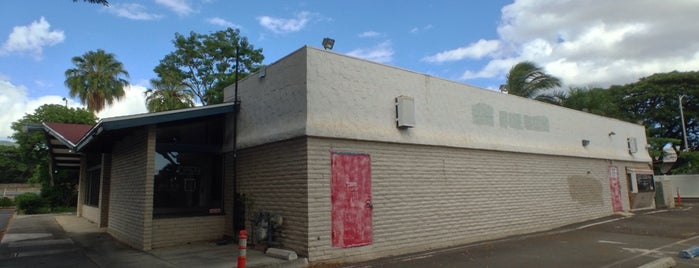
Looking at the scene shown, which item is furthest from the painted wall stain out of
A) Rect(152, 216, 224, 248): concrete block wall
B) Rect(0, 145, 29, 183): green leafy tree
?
Rect(0, 145, 29, 183): green leafy tree

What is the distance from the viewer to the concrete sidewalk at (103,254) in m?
8.39

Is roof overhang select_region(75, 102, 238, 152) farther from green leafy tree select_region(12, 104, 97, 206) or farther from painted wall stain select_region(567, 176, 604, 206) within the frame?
green leafy tree select_region(12, 104, 97, 206)

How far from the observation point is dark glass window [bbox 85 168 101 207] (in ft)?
56.1

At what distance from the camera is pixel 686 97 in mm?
38719

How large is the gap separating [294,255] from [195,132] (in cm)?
536

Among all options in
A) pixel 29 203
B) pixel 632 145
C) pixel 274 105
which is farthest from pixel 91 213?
pixel 632 145

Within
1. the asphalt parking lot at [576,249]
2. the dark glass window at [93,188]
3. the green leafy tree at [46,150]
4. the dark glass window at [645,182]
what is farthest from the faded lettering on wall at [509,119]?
the green leafy tree at [46,150]

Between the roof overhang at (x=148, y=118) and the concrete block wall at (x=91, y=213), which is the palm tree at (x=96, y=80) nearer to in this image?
the concrete block wall at (x=91, y=213)

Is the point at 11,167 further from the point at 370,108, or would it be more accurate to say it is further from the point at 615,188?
the point at 615,188

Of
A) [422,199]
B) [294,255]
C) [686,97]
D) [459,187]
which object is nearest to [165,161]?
[294,255]

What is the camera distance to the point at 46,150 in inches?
1146

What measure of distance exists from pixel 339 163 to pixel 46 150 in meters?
28.5

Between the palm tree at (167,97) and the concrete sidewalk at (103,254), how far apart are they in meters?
14.6

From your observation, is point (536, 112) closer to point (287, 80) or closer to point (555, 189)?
point (555, 189)
